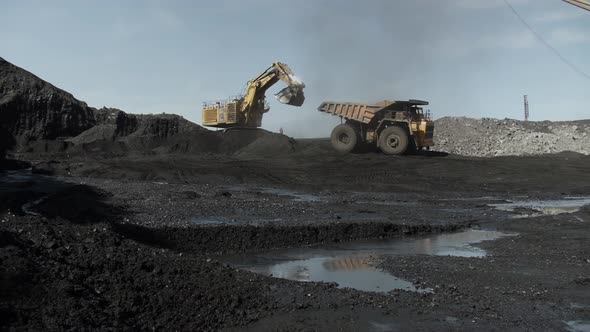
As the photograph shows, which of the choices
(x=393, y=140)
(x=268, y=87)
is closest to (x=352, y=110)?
(x=393, y=140)

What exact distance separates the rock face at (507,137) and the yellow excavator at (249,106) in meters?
12.2

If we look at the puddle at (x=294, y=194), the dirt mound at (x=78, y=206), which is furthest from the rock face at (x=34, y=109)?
the dirt mound at (x=78, y=206)

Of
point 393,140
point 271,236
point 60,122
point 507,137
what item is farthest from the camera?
point 60,122

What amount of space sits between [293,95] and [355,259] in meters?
21.5

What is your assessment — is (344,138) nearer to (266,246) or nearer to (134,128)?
(266,246)

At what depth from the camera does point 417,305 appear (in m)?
7.27

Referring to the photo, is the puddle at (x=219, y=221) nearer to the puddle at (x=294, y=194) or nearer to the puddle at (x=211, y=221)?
the puddle at (x=211, y=221)

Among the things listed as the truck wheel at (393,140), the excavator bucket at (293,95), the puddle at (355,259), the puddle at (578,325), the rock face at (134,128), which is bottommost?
the puddle at (578,325)

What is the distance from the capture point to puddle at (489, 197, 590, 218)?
17.1 meters

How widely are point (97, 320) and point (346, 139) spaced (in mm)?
24844

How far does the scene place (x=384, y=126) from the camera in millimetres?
29484

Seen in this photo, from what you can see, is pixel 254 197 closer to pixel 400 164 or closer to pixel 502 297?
pixel 400 164

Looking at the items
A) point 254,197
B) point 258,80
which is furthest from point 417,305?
point 258,80

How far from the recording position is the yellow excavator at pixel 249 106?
110ft
